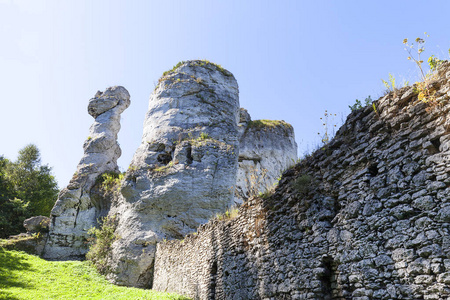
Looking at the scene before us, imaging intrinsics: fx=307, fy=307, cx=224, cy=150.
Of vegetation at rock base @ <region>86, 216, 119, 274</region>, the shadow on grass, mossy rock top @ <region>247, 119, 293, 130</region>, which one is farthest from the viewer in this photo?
mossy rock top @ <region>247, 119, 293, 130</region>

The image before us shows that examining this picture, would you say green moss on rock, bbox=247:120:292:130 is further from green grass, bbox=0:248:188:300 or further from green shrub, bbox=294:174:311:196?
green shrub, bbox=294:174:311:196

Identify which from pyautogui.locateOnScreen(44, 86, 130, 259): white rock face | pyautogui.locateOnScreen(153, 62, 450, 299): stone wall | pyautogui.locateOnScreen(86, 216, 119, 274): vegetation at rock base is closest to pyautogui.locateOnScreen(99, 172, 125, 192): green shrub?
pyautogui.locateOnScreen(44, 86, 130, 259): white rock face

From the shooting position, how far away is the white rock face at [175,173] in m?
15.5

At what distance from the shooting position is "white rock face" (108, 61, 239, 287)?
15.5 m

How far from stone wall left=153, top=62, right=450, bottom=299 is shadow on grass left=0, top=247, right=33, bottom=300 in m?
9.49

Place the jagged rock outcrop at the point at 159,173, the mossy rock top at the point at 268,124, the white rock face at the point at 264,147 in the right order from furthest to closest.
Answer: the mossy rock top at the point at 268,124 < the white rock face at the point at 264,147 < the jagged rock outcrop at the point at 159,173

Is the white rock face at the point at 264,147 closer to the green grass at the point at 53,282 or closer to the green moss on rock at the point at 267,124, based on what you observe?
the green moss on rock at the point at 267,124

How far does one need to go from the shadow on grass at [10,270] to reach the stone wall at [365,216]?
9492mm

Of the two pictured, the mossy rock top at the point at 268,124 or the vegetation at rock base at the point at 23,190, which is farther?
the mossy rock top at the point at 268,124

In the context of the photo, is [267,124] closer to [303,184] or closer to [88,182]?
[88,182]

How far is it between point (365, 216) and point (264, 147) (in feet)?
92.5

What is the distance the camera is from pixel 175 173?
17.1 meters

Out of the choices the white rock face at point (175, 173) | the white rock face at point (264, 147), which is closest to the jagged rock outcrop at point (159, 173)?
the white rock face at point (175, 173)

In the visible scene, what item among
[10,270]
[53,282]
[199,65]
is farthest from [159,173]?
[199,65]
